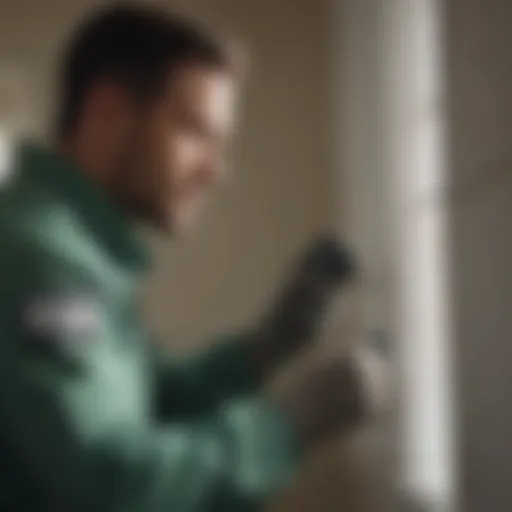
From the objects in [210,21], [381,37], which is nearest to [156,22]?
[210,21]

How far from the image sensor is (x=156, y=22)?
591mm

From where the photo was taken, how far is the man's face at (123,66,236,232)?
22.9 inches

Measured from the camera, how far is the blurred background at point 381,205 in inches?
17.2

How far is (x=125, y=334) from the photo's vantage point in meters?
0.56

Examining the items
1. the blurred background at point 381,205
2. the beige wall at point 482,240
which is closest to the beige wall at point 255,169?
the blurred background at point 381,205

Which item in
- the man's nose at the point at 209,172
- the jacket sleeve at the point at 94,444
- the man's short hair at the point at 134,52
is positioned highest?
the man's short hair at the point at 134,52

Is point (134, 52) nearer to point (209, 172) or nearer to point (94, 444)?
point (209, 172)

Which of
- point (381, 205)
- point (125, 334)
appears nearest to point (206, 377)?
point (125, 334)

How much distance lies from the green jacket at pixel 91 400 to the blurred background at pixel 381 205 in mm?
43

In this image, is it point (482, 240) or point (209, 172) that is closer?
point (482, 240)

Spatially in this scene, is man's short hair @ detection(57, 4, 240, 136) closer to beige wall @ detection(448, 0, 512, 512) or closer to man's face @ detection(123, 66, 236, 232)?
man's face @ detection(123, 66, 236, 232)

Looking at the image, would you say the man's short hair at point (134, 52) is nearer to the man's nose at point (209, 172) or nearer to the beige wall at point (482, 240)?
the man's nose at point (209, 172)

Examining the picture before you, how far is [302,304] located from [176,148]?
138mm

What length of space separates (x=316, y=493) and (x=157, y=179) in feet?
0.78
